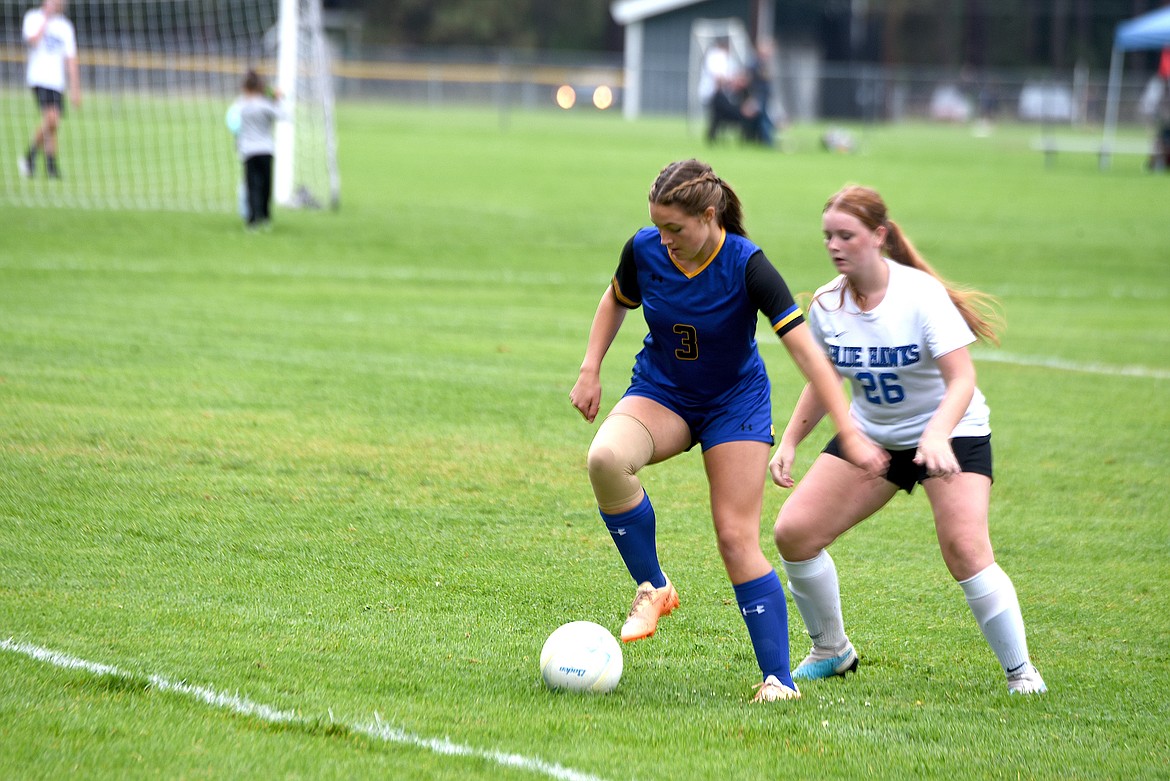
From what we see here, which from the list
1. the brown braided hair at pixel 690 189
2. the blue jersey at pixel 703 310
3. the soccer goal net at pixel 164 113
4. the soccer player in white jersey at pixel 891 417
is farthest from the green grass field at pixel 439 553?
the soccer goal net at pixel 164 113

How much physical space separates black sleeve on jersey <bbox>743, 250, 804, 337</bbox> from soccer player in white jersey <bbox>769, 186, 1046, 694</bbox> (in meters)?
0.25

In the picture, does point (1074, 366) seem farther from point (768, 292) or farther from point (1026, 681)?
point (768, 292)

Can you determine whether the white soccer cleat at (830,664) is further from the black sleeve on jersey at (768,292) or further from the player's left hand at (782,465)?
the black sleeve on jersey at (768,292)

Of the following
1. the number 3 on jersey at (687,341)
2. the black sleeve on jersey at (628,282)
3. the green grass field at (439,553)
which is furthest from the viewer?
the black sleeve on jersey at (628,282)

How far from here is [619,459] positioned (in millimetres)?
4512

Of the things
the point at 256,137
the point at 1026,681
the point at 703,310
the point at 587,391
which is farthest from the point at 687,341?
the point at 256,137

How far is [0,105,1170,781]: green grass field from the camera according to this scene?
3980 millimetres

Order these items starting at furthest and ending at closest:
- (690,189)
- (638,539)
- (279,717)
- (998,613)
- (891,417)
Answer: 1. (638,539)
2. (891,417)
3. (998,613)
4. (690,189)
5. (279,717)

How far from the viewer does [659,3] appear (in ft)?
169

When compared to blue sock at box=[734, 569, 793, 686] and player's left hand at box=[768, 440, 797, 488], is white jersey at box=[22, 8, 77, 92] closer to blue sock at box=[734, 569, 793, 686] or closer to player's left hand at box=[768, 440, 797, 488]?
player's left hand at box=[768, 440, 797, 488]

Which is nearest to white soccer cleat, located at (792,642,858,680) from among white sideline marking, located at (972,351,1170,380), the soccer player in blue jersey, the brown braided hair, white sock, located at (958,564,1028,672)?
the soccer player in blue jersey

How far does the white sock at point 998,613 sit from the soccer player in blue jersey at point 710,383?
0.71m

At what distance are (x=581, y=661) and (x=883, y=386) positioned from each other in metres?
1.46

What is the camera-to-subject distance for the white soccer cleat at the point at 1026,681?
15.2ft
